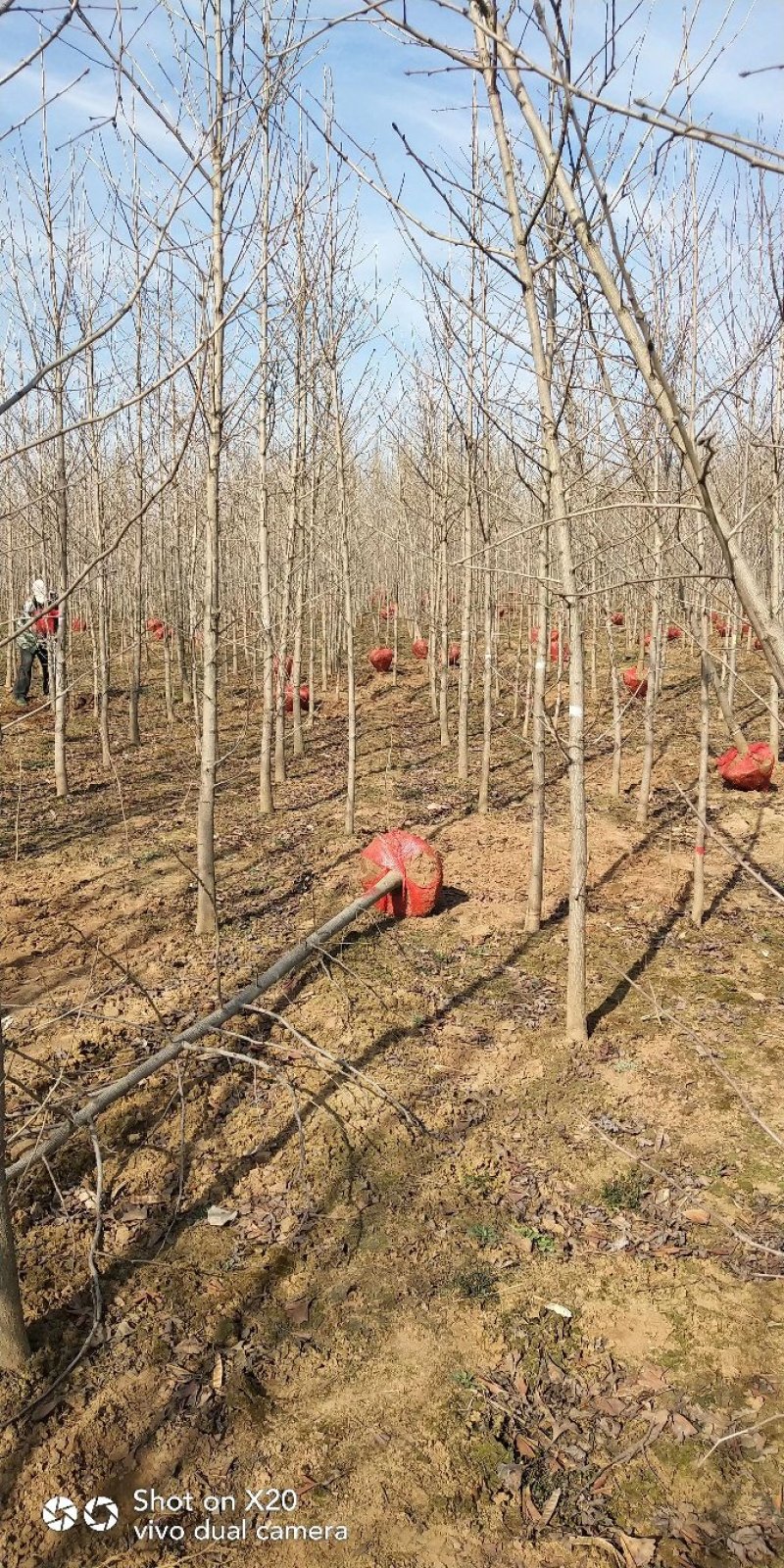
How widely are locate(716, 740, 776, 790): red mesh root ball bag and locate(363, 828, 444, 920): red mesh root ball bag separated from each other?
4.04m

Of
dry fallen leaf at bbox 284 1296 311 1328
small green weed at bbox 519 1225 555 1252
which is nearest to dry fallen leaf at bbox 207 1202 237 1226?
dry fallen leaf at bbox 284 1296 311 1328

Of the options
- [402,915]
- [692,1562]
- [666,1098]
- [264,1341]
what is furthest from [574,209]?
[402,915]

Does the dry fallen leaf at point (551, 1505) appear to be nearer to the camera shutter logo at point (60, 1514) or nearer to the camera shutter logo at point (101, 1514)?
the camera shutter logo at point (101, 1514)

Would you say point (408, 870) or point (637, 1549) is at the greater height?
point (408, 870)

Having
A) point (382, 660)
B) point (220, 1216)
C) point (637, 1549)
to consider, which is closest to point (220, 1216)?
point (220, 1216)

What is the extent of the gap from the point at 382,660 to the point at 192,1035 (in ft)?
44.4

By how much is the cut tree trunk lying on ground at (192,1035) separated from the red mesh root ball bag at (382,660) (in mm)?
10890

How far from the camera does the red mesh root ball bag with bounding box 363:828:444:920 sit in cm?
619

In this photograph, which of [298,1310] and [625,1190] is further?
[625,1190]

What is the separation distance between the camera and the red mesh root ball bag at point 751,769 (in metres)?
8.61

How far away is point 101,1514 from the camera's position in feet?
8.02

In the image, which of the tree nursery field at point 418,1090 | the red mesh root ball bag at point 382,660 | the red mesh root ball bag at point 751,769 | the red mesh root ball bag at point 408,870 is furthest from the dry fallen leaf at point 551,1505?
the red mesh root ball bag at point 382,660

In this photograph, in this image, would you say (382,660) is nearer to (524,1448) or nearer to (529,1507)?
(524,1448)

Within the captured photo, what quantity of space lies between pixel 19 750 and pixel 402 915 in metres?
7.23
